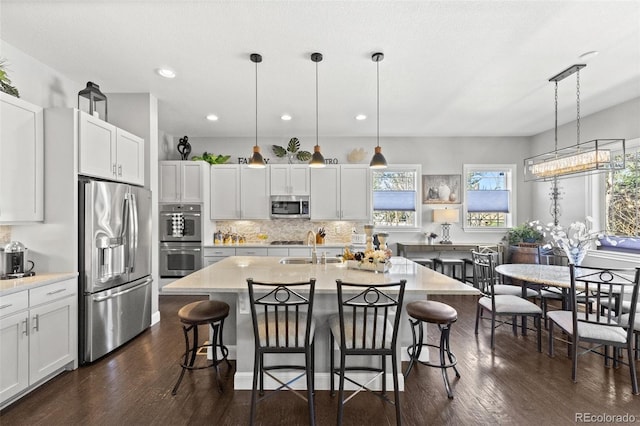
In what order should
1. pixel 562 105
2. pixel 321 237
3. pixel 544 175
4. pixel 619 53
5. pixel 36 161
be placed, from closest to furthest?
pixel 36 161 < pixel 619 53 < pixel 544 175 < pixel 562 105 < pixel 321 237

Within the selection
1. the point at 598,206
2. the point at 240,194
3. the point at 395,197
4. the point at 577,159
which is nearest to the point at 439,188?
the point at 395,197

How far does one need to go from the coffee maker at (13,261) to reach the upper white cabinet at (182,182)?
9.56 feet

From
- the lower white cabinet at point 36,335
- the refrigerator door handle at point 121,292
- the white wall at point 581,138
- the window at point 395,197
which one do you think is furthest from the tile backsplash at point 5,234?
the white wall at point 581,138

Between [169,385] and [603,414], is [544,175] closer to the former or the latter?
[603,414]

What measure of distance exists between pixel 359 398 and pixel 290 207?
3.85 meters

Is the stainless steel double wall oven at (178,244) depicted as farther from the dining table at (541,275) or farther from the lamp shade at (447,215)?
the dining table at (541,275)

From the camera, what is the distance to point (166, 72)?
340cm

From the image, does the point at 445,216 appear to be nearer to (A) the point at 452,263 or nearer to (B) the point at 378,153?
(A) the point at 452,263

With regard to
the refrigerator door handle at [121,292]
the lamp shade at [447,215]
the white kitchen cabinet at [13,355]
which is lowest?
the white kitchen cabinet at [13,355]

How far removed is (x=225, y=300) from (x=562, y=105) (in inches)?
203

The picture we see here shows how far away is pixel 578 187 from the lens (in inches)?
200

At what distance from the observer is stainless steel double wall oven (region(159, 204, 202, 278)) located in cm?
545

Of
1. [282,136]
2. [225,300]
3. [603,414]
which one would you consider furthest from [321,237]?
[603,414]

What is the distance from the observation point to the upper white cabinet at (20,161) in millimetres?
2502
